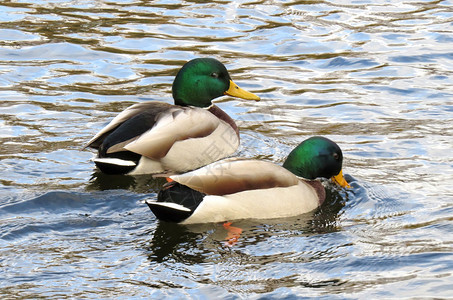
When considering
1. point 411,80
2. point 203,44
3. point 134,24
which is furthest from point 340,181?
point 134,24

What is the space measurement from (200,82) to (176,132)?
37.0 inches

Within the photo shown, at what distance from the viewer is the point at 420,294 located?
219 inches

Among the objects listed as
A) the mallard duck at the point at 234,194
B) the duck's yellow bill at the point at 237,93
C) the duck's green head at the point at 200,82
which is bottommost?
the mallard duck at the point at 234,194

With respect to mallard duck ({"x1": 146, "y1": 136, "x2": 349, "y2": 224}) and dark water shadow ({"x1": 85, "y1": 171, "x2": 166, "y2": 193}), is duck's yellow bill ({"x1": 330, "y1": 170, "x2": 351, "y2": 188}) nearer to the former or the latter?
mallard duck ({"x1": 146, "y1": 136, "x2": 349, "y2": 224})

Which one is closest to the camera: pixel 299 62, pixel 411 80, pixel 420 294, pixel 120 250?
pixel 420 294

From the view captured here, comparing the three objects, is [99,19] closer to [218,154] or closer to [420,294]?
[218,154]

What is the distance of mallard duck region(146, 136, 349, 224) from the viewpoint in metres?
6.67

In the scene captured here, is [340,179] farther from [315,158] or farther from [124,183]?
[124,183]

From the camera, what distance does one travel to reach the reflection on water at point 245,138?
586cm

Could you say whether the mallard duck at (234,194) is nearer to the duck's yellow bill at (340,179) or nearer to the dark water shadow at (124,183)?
the duck's yellow bill at (340,179)

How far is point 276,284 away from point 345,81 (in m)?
5.54

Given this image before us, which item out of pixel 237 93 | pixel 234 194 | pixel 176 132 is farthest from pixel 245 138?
pixel 234 194

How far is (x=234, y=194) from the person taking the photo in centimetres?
688

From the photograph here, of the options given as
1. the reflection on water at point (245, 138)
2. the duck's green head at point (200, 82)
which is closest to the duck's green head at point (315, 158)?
the reflection on water at point (245, 138)
